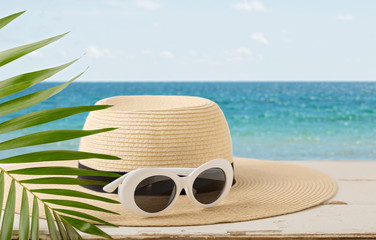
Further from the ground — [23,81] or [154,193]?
[23,81]

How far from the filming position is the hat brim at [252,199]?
1.40 metres

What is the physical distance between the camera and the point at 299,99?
48.6 ft

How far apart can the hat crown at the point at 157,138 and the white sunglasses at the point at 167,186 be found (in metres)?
0.19

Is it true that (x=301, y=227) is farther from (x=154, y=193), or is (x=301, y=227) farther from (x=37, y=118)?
(x=37, y=118)

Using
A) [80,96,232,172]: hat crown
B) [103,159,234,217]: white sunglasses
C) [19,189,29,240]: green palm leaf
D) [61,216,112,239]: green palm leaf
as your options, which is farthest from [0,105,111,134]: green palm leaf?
[80,96,232,172]: hat crown

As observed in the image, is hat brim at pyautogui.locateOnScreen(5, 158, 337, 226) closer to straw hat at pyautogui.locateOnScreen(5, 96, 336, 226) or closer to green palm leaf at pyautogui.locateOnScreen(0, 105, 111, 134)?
straw hat at pyautogui.locateOnScreen(5, 96, 336, 226)

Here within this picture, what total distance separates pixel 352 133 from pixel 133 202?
25.5ft

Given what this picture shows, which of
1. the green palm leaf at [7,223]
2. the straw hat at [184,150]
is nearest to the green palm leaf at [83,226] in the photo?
the green palm leaf at [7,223]

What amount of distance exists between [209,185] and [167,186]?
0.13 metres

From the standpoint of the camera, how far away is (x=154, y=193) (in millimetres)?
1378

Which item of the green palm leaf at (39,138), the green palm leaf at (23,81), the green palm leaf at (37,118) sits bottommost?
the green palm leaf at (39,138)
